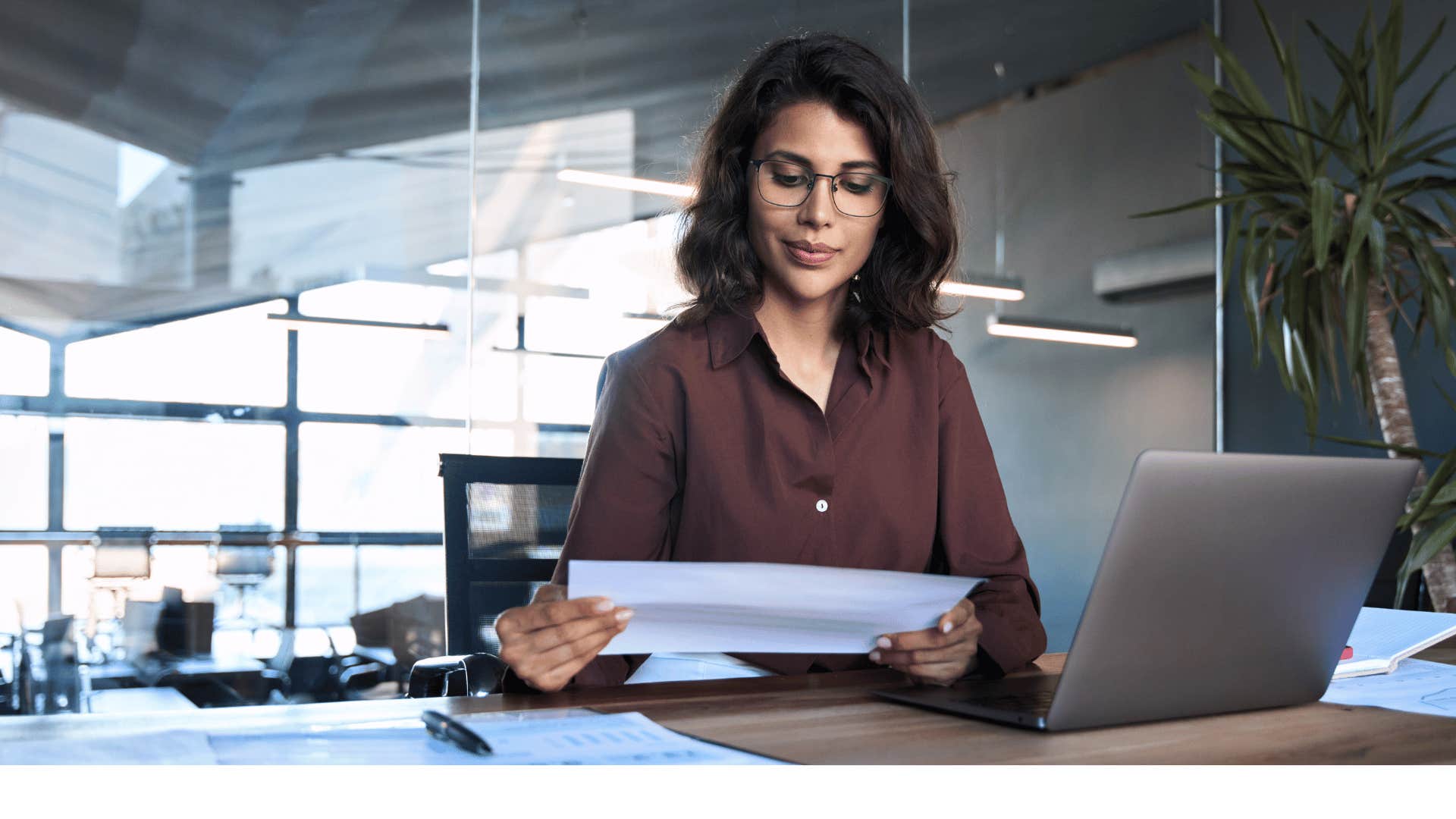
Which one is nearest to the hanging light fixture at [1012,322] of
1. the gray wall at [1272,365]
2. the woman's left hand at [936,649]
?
the gray wall at [1272,365]

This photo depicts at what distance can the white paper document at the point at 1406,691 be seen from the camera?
3.55 feet

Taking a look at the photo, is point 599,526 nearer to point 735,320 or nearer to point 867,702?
point 735,320

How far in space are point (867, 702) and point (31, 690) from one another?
127 inches

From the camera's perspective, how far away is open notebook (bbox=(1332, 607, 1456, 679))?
132cm

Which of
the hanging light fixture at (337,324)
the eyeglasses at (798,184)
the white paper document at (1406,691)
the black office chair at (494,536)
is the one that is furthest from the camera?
the hanging light fixture at (337,324)

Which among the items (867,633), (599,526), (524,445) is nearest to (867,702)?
(867,633)

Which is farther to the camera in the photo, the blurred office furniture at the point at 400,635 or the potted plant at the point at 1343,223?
the blurred office furniture at the point at 400,635

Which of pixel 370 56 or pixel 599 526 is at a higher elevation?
pixel 370 56

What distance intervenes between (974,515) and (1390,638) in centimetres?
52

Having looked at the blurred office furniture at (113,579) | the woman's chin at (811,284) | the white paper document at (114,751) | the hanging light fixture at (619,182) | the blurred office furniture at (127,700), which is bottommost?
the blurred office furniture at (127,700)

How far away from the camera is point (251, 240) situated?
365cm

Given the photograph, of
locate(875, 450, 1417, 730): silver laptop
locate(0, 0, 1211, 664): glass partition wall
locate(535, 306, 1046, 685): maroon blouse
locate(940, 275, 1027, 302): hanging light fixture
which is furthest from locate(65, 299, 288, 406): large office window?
locate(875, 450, 1417, 730): silver laptop

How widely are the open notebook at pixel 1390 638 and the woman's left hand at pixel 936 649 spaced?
0.40m

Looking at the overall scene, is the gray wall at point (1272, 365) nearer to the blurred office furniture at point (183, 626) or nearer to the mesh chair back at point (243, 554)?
the mesh chair back at point (243, 554)
